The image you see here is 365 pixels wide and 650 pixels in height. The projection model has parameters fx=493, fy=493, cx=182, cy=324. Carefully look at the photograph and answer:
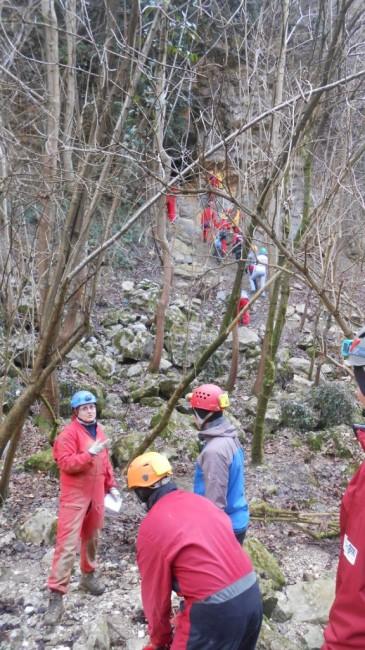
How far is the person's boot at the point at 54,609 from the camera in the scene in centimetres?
381

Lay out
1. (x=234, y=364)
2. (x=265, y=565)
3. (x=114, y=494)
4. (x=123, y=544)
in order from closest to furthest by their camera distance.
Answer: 1. (x=114, y=494)
2. (x=265, y=565)
3. (x=123, y=544)
4. (x=234, y=364)

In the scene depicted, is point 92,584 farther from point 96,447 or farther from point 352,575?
point 352,575

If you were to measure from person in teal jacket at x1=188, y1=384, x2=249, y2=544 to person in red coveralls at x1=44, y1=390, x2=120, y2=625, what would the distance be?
37.5 inches

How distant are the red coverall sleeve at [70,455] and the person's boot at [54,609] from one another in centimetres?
95

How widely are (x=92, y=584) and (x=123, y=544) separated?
1.01 metres

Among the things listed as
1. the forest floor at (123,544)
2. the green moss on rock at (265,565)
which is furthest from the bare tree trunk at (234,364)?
the green moss on rock at (265,565)

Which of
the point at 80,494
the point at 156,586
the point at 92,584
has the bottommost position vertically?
the point at 92,584

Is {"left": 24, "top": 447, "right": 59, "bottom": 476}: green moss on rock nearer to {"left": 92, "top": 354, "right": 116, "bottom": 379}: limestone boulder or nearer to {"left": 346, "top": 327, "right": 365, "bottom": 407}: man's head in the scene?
{"left": 92, "top": 354, "right": 116, "bottom": 379}: limestone boulder

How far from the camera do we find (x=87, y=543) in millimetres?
4207

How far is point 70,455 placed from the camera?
155 inches

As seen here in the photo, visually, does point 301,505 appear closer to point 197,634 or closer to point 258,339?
point 197,634

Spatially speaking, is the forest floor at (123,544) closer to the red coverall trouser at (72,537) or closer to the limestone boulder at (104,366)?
the red coverall trouser at (72,537)

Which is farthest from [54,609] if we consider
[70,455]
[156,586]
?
[156,586]

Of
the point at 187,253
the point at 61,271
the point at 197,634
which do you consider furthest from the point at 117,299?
the point at 197,634
